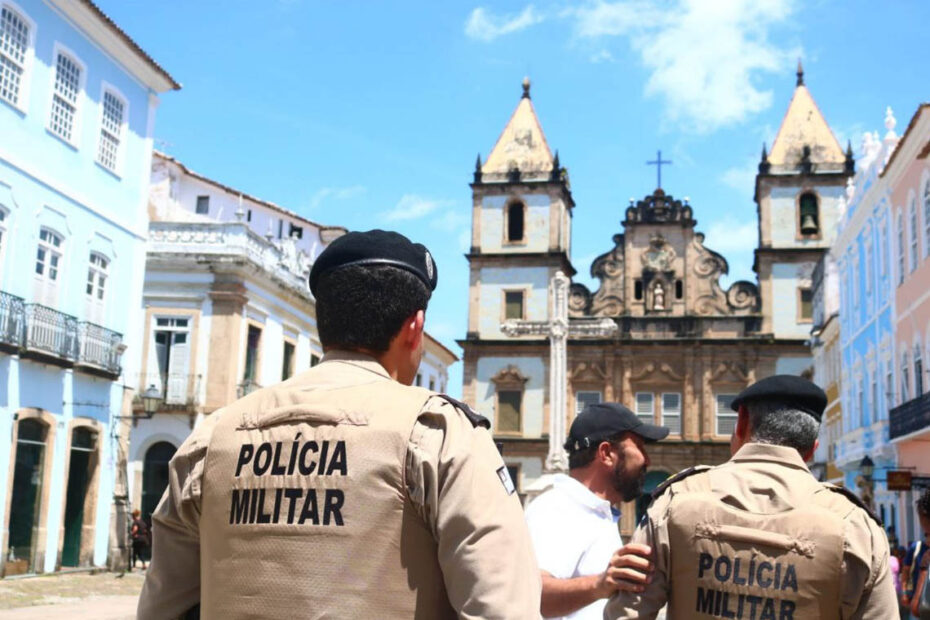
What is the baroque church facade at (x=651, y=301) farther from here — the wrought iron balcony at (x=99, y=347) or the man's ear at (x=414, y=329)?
the man's ear at (x=414, y=329)

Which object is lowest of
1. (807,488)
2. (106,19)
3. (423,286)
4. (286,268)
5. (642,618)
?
(642,618)

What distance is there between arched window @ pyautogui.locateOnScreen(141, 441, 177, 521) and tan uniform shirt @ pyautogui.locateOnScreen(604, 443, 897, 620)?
900 inches

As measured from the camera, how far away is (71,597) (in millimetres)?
15242

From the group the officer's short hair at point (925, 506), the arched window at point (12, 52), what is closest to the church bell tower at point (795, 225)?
the arched window at point (12, 52)

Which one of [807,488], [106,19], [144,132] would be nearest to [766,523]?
[807,488]

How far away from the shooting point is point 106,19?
18.8m

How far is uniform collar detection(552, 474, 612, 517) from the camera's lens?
4.16m

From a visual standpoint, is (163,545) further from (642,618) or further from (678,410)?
(678,410)

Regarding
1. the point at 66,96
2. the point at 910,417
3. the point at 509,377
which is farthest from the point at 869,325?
the point at 66,96

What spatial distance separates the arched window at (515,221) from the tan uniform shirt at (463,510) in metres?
40.6

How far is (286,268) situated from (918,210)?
15767mm

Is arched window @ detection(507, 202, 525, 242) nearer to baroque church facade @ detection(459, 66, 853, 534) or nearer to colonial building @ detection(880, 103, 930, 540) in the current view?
baroque church facade @ detection(459, 66, 853, 534)

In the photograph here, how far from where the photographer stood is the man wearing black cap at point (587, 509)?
139 inches

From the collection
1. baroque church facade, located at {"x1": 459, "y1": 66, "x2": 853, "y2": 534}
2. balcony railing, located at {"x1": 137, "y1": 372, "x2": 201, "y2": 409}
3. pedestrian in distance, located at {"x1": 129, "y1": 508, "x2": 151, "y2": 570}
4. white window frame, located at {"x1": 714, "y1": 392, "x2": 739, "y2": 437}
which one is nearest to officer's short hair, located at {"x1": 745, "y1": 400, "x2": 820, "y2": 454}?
pedestrian in distance, located at {"x1": 129, "y1": 508, "x2": 151, "y2": 570}
